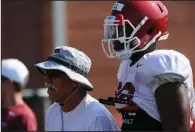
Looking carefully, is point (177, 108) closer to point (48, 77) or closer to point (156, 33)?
point (156, 33)

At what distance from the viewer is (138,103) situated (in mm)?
2867

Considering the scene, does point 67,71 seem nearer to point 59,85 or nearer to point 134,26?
point 59,85

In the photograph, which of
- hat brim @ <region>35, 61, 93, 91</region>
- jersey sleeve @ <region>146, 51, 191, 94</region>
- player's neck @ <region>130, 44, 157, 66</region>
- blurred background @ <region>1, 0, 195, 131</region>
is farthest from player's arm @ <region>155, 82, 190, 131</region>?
blurred background @ <region>1, 0, 195, 131</region>

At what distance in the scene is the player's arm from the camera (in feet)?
8.92

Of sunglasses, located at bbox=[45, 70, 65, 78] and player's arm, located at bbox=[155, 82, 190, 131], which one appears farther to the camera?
sunglasses, located at bbox=[45, 70, 65, 78]

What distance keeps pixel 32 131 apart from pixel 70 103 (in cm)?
173

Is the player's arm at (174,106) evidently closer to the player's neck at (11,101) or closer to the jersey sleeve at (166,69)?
the jersey sleeve at (166,69)

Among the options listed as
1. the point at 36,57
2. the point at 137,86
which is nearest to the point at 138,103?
the point at 137,86

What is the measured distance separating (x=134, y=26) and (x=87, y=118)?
43 centimetres

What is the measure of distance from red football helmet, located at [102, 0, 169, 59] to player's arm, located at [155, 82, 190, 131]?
0.28 meters

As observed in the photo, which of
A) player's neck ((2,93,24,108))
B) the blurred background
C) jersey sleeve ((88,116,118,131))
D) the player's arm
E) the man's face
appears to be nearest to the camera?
the player's arm

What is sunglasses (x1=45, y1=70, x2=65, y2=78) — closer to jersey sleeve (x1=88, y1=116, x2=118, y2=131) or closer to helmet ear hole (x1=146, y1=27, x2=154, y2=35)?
jersey sleeve (x1=88, y1=116, x2=118, y2=131)

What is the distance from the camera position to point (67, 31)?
24.3 feet

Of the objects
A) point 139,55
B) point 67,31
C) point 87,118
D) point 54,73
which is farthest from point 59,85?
point 67,31
